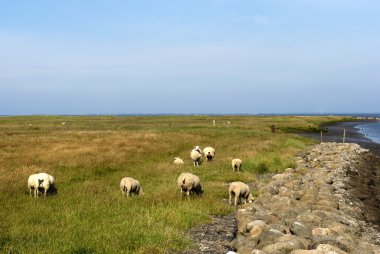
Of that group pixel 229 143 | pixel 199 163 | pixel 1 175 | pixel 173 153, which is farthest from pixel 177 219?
pixel 229 143

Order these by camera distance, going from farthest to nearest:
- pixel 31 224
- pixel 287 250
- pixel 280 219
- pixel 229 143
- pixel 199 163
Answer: pixel 229 143 → pixel 199 163 → pixel 280 219 → pixel 31 224 → pixel 287 250

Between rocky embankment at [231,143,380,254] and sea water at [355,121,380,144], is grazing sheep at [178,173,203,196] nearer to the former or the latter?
rocky embankment at [231,143,380,254]

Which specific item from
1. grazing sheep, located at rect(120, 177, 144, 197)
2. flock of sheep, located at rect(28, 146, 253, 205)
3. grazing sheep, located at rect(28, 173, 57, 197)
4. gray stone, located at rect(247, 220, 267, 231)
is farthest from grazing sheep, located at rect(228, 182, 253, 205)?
grazing sheep, located at rect(28, 173, 57, 197)

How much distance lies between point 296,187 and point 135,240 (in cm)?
1191

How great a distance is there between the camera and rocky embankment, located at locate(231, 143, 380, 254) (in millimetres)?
10469

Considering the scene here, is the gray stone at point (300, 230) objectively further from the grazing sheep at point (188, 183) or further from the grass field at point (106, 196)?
the grazing sheep at point (188, 183)

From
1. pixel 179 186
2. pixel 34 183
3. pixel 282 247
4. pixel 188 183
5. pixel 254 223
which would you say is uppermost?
pixel 188 183

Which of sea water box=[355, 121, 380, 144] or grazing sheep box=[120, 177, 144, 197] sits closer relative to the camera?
grazing sheep box=[120, 177, 144, 197]

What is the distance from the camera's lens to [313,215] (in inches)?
539

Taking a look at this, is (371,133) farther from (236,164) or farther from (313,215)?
(313,215)

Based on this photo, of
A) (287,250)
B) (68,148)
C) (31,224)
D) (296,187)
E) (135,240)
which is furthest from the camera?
(68,148)

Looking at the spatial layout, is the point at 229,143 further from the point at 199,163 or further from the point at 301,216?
the point at 301,216

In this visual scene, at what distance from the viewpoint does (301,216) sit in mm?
13547

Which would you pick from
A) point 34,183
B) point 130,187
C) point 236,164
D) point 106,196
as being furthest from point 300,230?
point 236,164
